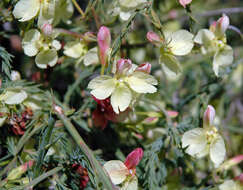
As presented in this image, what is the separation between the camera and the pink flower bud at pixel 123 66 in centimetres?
60

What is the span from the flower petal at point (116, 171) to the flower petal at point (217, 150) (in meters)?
0.20

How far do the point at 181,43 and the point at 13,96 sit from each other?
0.36 metres

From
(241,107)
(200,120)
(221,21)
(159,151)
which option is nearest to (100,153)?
(159,151)

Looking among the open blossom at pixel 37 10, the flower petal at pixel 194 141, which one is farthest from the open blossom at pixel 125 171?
the open blossom at pixel 37 10

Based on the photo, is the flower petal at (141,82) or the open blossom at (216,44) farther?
the open blossom at (216,44)

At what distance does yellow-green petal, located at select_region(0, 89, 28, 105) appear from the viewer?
649mm

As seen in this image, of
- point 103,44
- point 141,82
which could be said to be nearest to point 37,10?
point 103,44

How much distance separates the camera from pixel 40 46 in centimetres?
69

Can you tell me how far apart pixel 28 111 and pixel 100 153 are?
0.66 ft

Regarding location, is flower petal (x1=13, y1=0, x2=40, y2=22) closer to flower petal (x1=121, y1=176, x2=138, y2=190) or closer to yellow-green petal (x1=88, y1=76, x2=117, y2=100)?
yellow-green petal (x1=88, y1=76, x2=117, y2=100)

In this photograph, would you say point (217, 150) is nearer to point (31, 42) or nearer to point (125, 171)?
point (125, 171)

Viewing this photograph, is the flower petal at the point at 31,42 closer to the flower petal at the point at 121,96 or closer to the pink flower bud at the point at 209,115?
the flower petal at the point at 121,96

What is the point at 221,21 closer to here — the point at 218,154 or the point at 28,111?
the point at 218,154

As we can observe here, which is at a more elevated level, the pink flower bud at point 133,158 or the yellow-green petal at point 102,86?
the yellow-green petal at point 102,86
